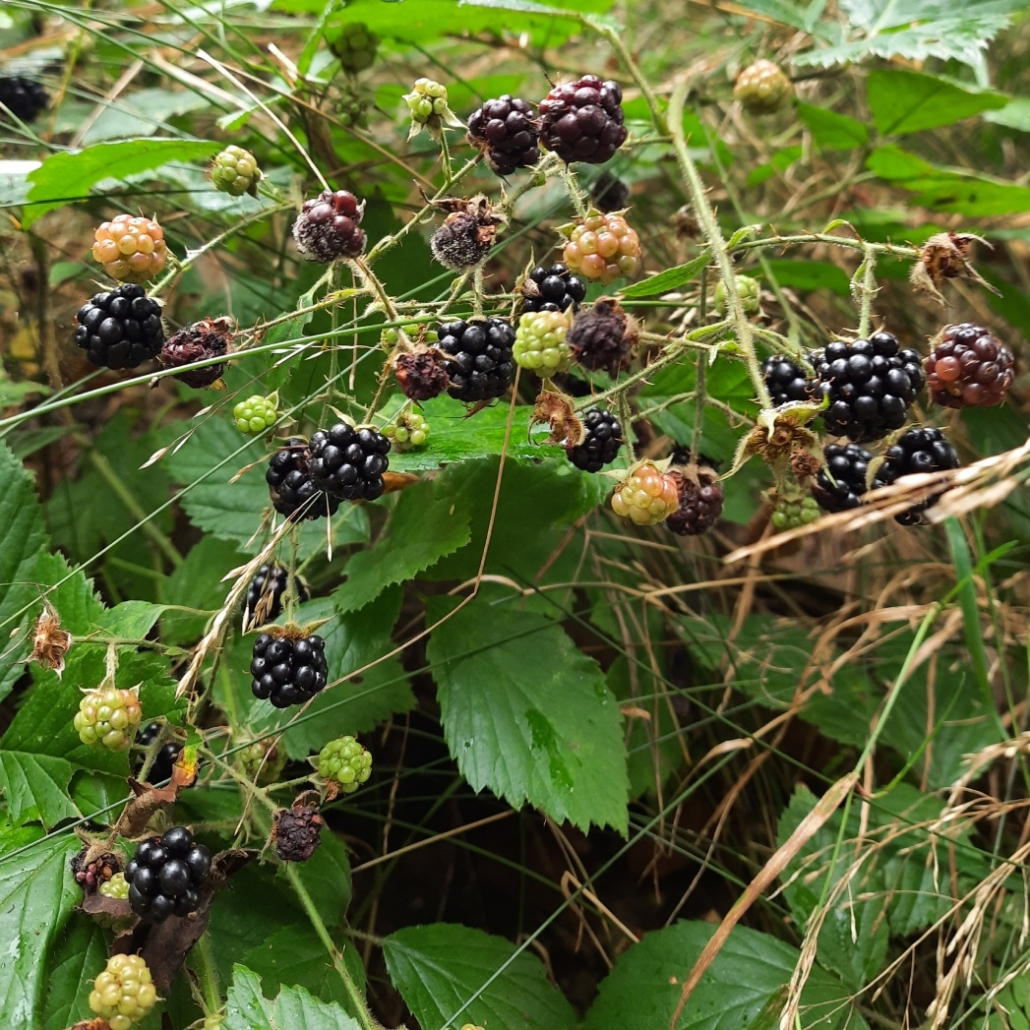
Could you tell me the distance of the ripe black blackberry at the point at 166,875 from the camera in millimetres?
865

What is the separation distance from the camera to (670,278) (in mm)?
976

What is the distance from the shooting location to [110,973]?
85cm

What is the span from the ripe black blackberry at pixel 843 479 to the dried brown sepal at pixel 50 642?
→ 880 mm

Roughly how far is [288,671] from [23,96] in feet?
5.16

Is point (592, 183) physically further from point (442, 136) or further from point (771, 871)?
point (771, 871)

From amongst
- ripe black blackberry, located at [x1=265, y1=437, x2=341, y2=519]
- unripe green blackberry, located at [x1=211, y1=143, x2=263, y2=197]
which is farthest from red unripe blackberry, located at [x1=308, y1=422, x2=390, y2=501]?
unripe green blackberry, located at [x1=211, y1=143, x2=263, y2=197]

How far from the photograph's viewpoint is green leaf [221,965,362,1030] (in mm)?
851

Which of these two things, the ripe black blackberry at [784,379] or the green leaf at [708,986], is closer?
the ripe black blackberry at [784,379]

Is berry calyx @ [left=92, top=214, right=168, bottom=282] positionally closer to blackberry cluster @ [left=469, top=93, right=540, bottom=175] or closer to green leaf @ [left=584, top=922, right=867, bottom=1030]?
blackberry cluster @ [left=469, top=93, right=540, bottom=175]

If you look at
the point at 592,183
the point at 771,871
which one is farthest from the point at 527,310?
the point at 771,871

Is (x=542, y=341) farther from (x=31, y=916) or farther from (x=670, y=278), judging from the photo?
(x=31, y=916)

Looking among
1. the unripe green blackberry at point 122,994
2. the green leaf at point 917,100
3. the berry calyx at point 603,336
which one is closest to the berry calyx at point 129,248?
the berry calyx at point 603,336

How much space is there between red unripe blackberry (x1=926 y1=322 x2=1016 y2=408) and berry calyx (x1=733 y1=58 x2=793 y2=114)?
2.76 feet

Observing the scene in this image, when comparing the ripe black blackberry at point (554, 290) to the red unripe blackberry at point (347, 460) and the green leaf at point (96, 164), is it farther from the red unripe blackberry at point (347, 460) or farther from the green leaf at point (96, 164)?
the green leaf at point (96, 164)
